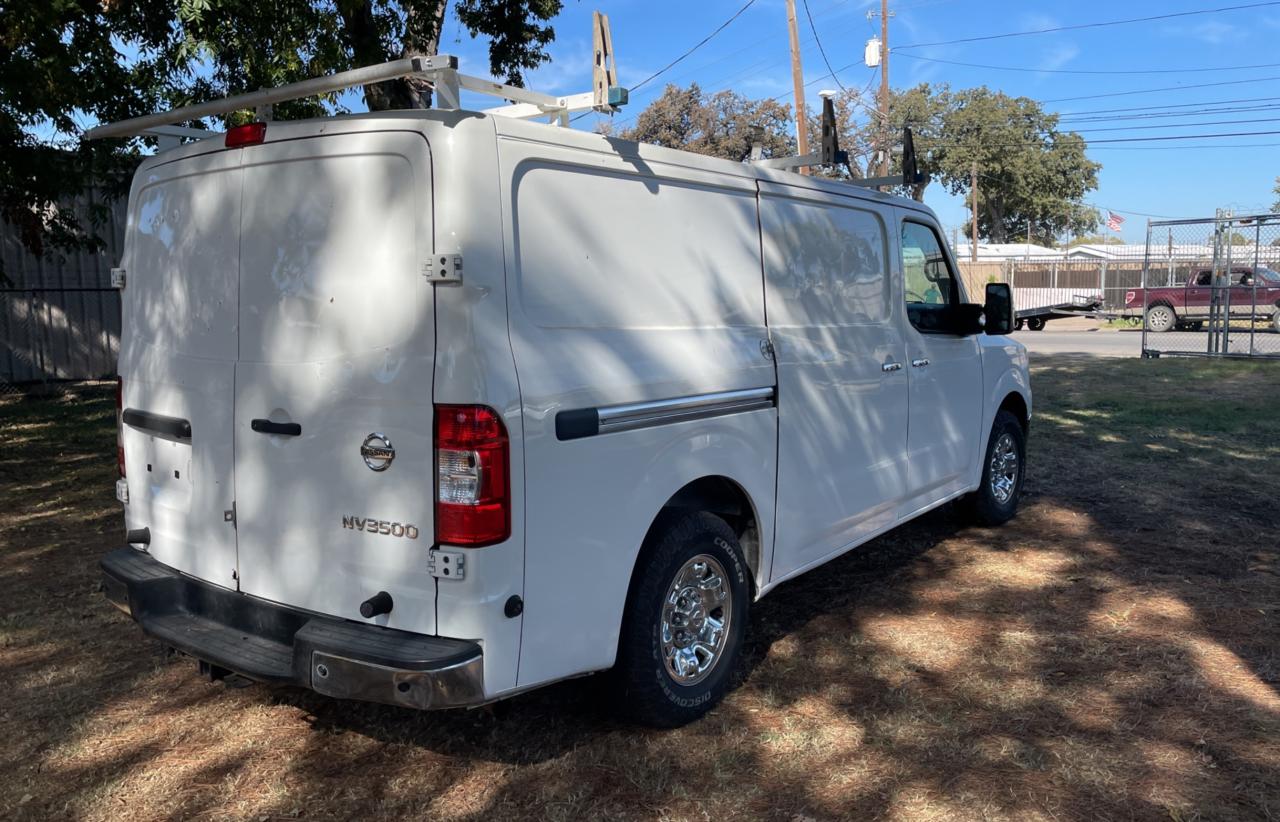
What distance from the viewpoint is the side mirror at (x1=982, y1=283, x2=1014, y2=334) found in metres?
5.94

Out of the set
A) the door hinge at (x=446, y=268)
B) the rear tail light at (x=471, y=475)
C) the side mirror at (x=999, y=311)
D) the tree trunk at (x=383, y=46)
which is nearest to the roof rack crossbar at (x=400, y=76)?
the door hinge at (x=446, y=268)

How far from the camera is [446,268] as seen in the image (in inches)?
116

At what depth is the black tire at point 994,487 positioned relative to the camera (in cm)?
645

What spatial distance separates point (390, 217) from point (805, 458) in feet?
7.12

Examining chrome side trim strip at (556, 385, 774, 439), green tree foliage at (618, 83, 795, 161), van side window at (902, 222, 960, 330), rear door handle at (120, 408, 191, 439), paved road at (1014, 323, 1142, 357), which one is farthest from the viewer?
green tree foliage at (618, 83, 795, 161)

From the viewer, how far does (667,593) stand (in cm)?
365

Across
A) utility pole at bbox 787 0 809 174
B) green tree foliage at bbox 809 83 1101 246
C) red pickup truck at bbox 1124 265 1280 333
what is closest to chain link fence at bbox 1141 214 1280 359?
red pickup truck at bbox 1124 265 1280 333

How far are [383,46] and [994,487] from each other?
6787mm

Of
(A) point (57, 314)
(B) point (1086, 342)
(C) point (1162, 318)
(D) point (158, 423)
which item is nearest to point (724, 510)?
(D) point (158, 423)

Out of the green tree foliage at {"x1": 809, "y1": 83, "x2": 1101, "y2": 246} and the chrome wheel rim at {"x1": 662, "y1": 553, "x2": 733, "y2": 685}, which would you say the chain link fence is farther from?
the green tree foliage at {"x1": 809, "y1": 83, "x2": 1101, "y2": 246}

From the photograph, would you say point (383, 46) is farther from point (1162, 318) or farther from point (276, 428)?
point (1162, 318)

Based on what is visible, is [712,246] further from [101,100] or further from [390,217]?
[101,100]

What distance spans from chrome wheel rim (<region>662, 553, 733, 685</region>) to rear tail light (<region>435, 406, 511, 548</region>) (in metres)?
0.97

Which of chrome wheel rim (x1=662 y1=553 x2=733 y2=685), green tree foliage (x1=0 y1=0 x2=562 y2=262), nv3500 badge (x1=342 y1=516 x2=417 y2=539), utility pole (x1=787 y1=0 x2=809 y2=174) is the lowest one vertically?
chrome wheel rim (x1=662 y1=553 x2=733 y2=685)
